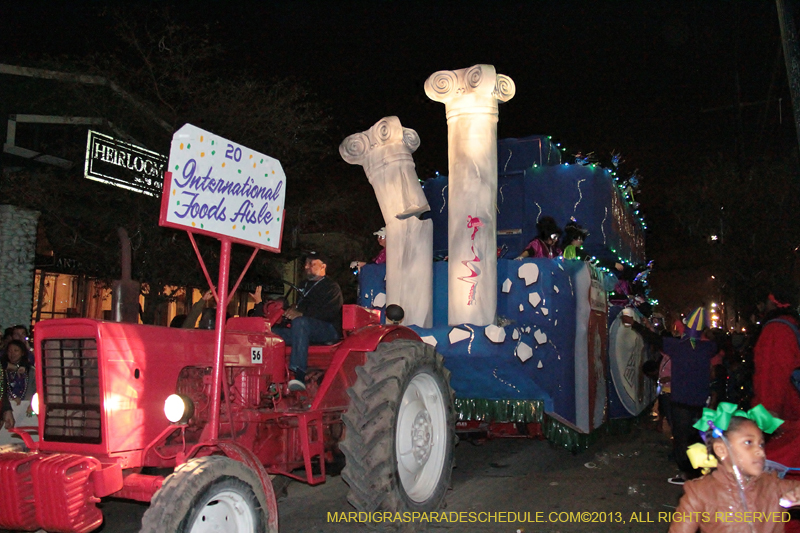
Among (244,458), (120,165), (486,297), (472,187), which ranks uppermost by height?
(120,165)

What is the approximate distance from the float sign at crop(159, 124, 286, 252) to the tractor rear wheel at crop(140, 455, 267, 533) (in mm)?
1247

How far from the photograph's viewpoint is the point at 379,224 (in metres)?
23.1

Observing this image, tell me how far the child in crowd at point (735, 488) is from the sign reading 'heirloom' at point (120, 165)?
405 inches

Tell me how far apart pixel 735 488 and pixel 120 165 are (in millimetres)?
10524

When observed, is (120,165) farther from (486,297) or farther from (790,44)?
(790,44)

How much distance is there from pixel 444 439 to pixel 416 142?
371 centimetres

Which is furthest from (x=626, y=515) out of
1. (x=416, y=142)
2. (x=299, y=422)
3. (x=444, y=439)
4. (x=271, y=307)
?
(x=416, y=142)

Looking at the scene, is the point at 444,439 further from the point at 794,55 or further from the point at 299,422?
the point at 794,55

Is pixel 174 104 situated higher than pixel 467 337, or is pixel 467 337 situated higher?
pixel 174 104

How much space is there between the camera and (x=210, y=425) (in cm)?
361

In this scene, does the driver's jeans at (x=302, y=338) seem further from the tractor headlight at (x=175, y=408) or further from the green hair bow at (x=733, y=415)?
the green hair bow at (x=733, y=415)

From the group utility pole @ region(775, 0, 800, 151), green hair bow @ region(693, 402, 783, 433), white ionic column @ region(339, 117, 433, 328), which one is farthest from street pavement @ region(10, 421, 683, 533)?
utility pole @ region(775, 0, 800, 151)

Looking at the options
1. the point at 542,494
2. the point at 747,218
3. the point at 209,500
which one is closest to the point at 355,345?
the point at 209,500

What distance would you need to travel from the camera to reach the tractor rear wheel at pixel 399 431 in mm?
4574
